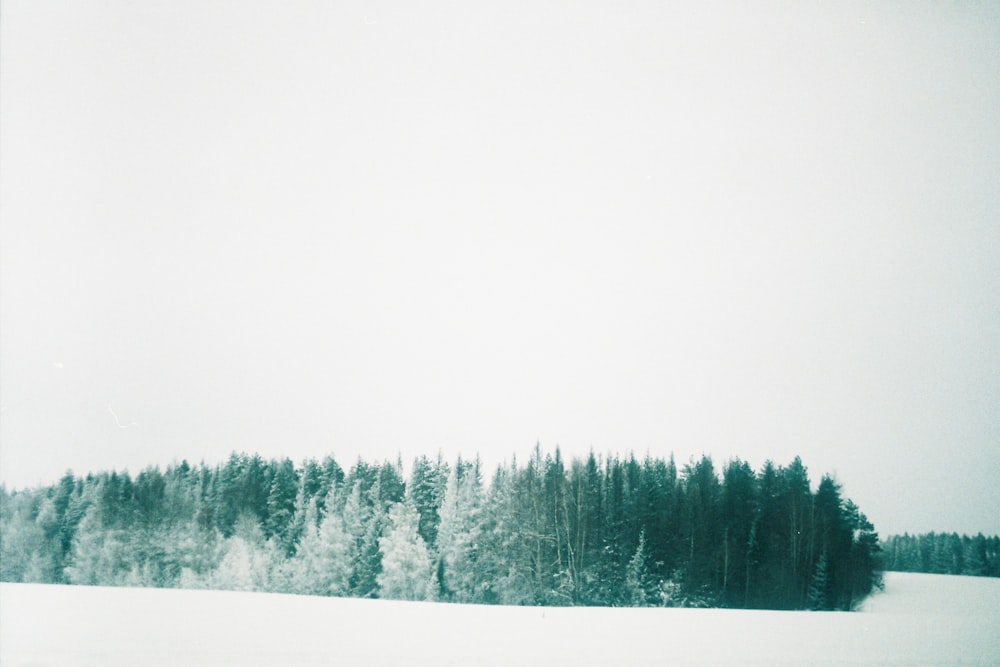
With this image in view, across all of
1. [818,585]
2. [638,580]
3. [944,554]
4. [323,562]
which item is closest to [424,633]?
[638,580]

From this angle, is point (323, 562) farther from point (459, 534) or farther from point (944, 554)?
point (944, 554)

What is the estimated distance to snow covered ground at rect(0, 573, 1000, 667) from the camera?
1113 cm

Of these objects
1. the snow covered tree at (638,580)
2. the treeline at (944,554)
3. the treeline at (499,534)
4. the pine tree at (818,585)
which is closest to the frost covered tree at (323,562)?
the treeline at (499,534)

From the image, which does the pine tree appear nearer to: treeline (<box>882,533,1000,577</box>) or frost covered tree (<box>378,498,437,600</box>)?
treeline (<box>882,533,1000,577</box>)

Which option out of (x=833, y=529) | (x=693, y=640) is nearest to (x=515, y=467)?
(x=833, y=529)

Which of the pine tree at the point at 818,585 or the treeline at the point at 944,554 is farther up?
the treeline at the point at 944,554

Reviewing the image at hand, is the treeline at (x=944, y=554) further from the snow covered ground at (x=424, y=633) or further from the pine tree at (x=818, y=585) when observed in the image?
the snow covered ground at (x=424, y=633)

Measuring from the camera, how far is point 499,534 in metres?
30.7

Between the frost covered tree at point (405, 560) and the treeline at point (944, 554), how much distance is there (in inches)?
788

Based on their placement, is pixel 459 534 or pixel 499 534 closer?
pixel 499 534

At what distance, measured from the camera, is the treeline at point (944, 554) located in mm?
25359

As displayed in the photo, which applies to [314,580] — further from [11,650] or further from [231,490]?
[11,650]

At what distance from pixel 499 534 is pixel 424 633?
1804cm

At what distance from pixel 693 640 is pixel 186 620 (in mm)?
10135
